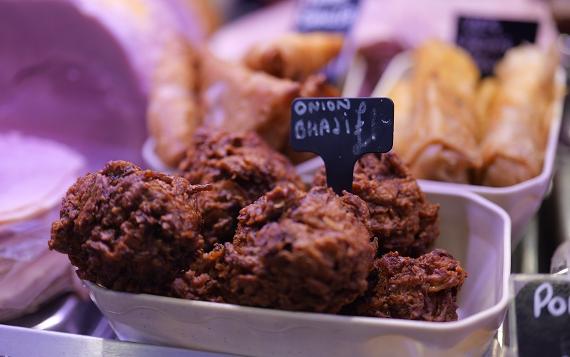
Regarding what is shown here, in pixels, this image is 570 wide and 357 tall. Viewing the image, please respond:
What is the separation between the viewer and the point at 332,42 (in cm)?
230

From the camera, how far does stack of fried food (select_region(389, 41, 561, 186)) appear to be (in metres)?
1.68

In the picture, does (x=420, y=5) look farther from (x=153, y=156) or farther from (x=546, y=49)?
(x=153, y=156)

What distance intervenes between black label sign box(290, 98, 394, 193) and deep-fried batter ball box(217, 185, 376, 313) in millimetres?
189

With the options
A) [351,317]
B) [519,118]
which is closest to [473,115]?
[519,118]

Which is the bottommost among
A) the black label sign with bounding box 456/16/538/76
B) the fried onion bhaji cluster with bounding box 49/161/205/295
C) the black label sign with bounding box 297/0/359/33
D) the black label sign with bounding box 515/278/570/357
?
the black label sign with bounding box 515/278/570/357

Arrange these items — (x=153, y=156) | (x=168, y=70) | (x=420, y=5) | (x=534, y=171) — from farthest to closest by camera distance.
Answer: (x=420, y=5), (x=168, y=70), (x=153, y=156), (x=534, y=171)

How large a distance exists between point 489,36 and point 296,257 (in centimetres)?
170

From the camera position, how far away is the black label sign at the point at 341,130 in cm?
124

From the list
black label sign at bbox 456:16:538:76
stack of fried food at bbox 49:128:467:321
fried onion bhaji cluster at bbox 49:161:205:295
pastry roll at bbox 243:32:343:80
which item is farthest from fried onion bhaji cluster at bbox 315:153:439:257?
black label sign at bbox 456:16:538:76

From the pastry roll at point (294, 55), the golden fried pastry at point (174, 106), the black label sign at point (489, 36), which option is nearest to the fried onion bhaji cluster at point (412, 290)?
the golden fried pastry at point (174, 106)

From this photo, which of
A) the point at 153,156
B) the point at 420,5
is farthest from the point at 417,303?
the point at 420,5

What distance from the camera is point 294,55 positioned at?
2.16m

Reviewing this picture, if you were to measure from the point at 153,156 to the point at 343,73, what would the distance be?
915 millimetres

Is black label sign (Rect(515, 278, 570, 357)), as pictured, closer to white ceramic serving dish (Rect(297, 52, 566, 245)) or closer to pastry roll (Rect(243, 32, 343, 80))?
white ceramic serving dish (Rect(297, 52, 566, 245))
